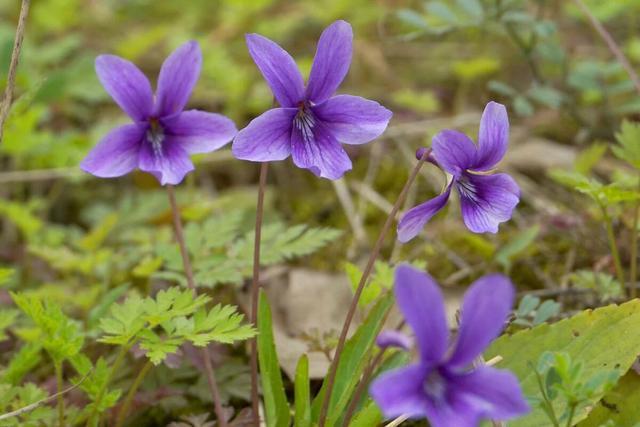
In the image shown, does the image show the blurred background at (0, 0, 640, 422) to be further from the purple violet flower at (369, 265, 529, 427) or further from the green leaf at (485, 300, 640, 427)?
the purple violet flower at (369, 265, 529, 427)

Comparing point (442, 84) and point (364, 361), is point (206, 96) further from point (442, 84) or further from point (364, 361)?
point (364, 361)

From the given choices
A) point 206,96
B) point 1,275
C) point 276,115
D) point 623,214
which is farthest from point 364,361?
point 206,96

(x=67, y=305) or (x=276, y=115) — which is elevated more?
(x=276, y=115)

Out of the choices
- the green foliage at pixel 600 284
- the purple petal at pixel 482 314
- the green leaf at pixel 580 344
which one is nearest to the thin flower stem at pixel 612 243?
the green foliage at pixel 600 284

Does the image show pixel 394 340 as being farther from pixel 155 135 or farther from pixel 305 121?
→ pixel 155 135

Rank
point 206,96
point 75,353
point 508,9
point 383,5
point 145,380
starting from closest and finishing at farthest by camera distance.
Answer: point 75,353, point 145,380, point 508,9, point 206,96, point 383,5

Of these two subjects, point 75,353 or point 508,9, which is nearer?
point 75,353

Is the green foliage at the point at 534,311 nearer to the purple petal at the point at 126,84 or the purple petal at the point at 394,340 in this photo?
the purple petal at the point at 394,340

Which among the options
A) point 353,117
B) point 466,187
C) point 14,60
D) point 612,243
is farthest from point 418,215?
point 14,60
